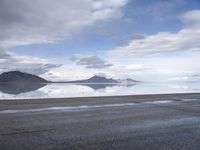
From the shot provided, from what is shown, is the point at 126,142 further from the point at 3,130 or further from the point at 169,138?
the point at 3,130

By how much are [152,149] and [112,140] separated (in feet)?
4.29

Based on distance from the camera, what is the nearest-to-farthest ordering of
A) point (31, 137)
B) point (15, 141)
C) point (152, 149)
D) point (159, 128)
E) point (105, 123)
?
1. point (152, 149)
2. point (15, 141)
3. point (31, 137)
4. point (159, 128)
5. point (105, 123)

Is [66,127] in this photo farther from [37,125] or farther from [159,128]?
[159,128]

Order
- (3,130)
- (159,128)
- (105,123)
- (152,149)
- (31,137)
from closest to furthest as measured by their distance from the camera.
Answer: (152,149) → (31,137) → (3,130) → (159,128) → (105,123)

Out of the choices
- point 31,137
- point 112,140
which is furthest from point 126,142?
point 31,137

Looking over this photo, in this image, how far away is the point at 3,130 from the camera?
28.2 ft

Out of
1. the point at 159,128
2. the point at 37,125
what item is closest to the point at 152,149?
the point at 159,128

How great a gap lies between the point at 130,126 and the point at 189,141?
8.91ft

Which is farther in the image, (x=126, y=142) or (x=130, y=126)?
(x=130, y=126)

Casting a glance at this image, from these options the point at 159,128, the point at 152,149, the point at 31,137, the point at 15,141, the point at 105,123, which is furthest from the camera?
the point at 105,123

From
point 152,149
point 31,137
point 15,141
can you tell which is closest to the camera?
point 152,149

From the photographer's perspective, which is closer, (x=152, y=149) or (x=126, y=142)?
(x=152, y=149)

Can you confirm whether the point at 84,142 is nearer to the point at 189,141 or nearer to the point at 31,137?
the point at 31,137

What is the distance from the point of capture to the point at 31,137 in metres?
7.57
